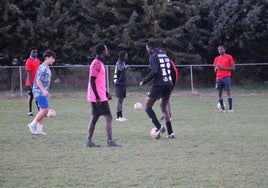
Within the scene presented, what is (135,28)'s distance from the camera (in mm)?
29938

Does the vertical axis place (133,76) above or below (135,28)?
below

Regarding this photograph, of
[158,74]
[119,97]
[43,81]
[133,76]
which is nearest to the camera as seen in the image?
[158,74]

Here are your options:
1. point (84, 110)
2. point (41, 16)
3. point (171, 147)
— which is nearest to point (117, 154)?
point (171, 147)

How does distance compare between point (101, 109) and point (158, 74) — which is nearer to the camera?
point (101, 109)

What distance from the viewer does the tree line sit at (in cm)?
2912

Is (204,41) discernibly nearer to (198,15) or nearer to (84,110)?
(198,15)

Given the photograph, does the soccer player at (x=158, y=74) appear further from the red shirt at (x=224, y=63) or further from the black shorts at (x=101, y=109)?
the red shirt at (x=224, y=63)

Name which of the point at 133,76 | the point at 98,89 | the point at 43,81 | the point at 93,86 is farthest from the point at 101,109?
the point at 133,76

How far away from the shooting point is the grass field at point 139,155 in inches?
291

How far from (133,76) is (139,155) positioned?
19.7 metres

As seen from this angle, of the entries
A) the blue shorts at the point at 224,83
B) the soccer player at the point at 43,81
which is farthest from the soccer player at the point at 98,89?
the blue shorts at the point at 224,83

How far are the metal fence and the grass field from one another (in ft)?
35.4

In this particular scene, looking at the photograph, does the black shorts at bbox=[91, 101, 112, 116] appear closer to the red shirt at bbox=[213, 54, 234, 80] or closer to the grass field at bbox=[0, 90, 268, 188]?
the grass field at bbox=[0, 90, 268, 188]

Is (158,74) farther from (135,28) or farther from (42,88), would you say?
(135,28)
